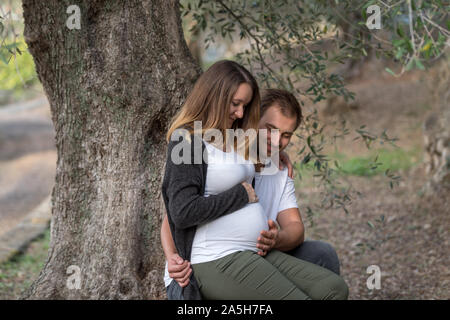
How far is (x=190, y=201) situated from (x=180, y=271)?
36 cm

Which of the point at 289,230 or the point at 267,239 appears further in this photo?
→ the point at 289,230

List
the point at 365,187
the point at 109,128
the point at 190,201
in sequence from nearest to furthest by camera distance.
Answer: the point at 190,201, the point at 109,128, the point at 365,187

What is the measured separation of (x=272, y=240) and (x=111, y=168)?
1178 millimetres

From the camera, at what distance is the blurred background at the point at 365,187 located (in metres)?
4.18

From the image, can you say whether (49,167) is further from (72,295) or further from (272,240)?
(272,240)

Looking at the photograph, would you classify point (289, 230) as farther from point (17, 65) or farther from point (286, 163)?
point (17, 65)

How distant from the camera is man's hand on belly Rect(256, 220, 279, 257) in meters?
2.44

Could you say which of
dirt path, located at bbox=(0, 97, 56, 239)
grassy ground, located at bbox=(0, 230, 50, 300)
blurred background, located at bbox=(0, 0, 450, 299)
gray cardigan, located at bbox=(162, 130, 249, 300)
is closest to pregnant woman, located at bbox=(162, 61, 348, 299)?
gray cardigan, located at bbox=(162, 130, 249, 300)

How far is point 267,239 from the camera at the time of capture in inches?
96.6

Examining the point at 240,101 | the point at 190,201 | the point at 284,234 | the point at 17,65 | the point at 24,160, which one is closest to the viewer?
the point at 190,201
